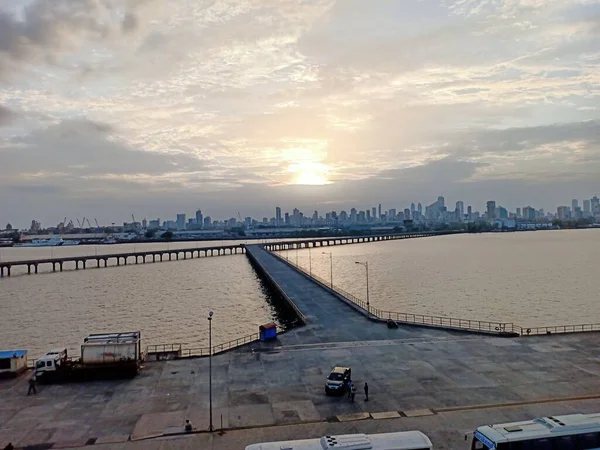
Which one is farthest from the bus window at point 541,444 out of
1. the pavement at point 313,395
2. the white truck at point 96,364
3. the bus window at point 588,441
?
the white truck at point 96,364

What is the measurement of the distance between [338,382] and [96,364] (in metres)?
15.0

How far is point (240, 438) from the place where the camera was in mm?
20438

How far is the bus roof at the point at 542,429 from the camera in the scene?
1530 cm

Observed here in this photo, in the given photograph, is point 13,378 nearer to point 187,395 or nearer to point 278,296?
point 187,395

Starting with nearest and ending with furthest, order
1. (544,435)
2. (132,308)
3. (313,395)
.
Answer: (544,435), (313,395), (132,308)

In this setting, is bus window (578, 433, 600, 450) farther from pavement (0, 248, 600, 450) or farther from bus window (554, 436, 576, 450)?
pavement (0, 248, 600, 450)

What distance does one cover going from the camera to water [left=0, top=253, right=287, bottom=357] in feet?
172

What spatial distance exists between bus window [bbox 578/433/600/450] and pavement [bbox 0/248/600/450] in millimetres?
4980

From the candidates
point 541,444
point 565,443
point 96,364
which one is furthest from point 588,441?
point 96,364

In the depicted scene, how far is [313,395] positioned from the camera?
2523 cm

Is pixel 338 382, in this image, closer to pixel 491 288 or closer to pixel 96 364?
pixel 96 364

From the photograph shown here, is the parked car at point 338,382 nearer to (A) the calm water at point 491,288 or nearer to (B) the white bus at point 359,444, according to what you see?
(B) the white bus at point 359,444

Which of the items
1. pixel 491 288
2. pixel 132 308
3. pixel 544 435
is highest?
pixel 544 435

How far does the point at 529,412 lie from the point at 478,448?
8258 mm
